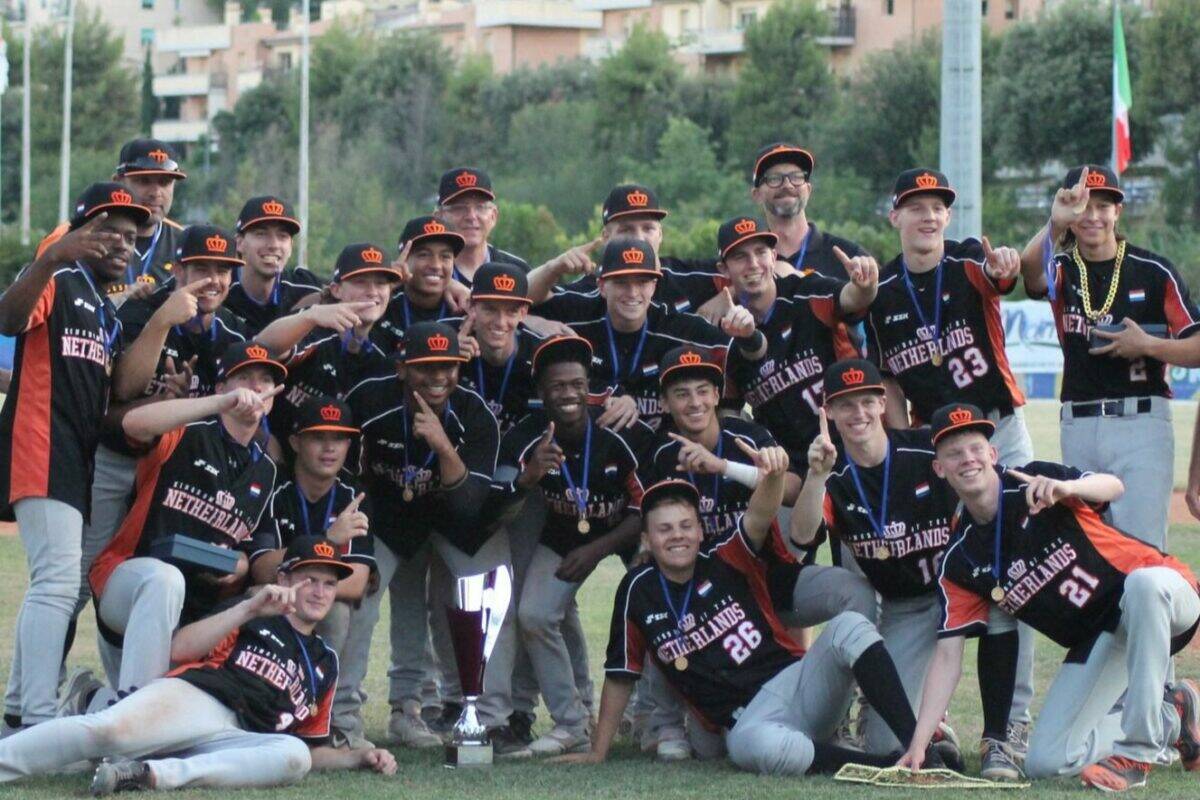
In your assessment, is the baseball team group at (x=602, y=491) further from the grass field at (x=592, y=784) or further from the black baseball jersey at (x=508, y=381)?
the grass field at (x=592, y=784)

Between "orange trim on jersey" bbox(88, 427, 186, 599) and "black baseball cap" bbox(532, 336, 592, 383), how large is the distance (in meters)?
1.54

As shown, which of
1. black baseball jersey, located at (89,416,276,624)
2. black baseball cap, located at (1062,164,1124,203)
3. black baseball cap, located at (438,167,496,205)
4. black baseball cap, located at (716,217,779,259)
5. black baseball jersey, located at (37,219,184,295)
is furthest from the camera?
black baseball cap, located at (438,167,496,205)

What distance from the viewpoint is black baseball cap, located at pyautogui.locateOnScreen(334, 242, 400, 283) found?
8.08 meters

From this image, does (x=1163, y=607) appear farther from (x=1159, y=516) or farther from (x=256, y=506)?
(x=256, y=506)

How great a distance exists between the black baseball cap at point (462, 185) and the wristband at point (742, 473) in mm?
2034

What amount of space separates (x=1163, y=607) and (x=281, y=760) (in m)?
3.28

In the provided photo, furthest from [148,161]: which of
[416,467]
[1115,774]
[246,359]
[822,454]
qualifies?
[1115,774]

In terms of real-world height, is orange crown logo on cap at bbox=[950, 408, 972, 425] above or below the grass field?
above

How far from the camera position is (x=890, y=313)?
809cm

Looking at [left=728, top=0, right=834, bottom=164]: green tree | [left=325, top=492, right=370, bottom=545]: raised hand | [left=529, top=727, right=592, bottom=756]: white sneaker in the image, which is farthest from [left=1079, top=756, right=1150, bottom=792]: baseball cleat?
[left=728, top=0, right=834, bottom=164]: green tree

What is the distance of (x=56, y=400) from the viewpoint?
288 inches

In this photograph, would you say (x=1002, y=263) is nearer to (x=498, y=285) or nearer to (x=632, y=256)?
(x=632, y=256)

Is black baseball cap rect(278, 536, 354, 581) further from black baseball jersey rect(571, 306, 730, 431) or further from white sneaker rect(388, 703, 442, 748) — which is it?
black baseball jersey rect(571, 306, 730, 431)

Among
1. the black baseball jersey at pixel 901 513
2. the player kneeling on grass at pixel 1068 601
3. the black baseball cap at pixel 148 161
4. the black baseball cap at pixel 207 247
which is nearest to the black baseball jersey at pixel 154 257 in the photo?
the black baseball cap at pixel 148 161
